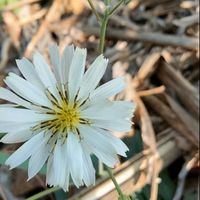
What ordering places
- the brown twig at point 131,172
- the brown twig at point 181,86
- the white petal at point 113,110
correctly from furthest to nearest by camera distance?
the brown twig at point 181,86 → the brown twig at point 131,172 → the white petal at point 113,110

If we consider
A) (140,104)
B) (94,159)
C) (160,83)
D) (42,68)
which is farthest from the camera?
(160,83)

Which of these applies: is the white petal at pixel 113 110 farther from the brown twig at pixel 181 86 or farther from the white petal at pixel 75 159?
the brown twig at pixel 181 86

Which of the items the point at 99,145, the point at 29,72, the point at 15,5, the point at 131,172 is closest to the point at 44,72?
the point at 29,72

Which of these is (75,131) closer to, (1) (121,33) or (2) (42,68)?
(2) (42,68)

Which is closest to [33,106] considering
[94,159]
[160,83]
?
[94,159]

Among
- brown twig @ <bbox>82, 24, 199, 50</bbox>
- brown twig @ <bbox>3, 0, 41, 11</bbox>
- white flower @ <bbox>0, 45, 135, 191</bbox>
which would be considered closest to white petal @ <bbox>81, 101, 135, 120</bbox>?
white flower @ <bbox>0, 45, 135, 191</bbox>

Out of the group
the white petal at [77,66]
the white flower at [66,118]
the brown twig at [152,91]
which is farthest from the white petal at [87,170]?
the brown twig at [152,91]
